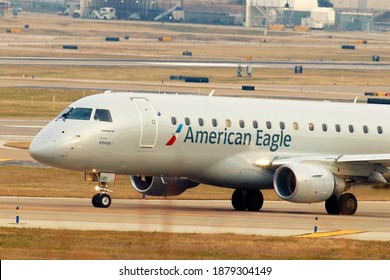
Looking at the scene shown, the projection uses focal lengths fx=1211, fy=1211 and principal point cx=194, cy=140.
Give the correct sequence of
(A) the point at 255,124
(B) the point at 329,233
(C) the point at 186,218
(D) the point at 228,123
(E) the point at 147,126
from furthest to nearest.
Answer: (A) the point at 255,124, (D) the point at 228,123, (E) the point at 147,126, (C) the point at 186,218, (B) the point at 329,233

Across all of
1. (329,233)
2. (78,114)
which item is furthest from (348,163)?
(78,114)

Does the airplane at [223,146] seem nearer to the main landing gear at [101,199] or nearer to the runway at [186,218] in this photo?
the main landing gear at [101,199]

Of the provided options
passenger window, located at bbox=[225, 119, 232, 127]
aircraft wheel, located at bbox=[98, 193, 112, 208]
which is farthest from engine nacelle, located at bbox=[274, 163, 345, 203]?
aircraft wheel, located at bbox=[98, 193, 112, 208]

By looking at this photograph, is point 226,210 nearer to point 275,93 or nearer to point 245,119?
point 245,119

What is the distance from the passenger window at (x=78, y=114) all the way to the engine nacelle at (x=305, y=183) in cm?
830

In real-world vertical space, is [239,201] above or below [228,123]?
below

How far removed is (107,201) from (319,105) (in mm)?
11618

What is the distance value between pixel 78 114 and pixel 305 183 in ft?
31.8

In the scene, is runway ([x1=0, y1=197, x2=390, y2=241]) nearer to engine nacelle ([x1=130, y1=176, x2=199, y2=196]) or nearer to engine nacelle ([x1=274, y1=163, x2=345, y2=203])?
engine nacelle ([x1=130, y1=176, x2=199, y2=196])

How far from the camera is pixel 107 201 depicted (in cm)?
4972

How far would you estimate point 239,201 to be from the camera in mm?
54312

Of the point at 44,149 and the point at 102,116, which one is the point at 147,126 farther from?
the point at 44,149
